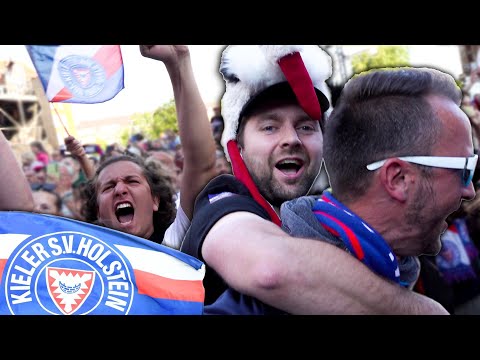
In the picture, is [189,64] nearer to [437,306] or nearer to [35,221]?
[35,221]

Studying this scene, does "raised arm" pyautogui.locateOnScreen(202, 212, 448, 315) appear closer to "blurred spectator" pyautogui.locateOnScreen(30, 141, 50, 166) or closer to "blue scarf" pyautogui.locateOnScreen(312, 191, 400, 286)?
"blue scarf" pyautogui.locateOnScreen(312, 191, 400, 286)

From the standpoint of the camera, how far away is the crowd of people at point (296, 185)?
6.50 ft

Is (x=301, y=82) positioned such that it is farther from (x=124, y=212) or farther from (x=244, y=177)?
(x=124, y=212)

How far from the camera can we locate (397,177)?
206 centimetres

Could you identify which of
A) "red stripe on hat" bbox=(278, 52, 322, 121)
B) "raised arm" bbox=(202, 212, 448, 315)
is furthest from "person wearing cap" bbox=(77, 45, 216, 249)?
"raised arm" bbox=(202, 212, 448, 315)

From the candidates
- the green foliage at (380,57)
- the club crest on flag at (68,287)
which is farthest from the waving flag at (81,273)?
the green foliage at (380,57)

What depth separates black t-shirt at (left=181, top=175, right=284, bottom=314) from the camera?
2133 millimetres

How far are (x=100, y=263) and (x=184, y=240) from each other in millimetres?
344

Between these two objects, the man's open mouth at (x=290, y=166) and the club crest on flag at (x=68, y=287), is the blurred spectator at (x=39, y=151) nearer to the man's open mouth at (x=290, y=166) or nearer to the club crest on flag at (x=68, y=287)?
the club crest on flag at (x=68, y=287)

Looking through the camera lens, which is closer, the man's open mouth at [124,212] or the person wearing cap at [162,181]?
the person wearing cap at [162,181]

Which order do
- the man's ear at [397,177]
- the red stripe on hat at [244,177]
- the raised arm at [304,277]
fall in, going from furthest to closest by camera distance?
the red stripe on hat at [244,177]
the man's ear at [397,177]
the raised arm at [304,277]

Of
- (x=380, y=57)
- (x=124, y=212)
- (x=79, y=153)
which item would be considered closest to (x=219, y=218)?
(x=124, y=212)

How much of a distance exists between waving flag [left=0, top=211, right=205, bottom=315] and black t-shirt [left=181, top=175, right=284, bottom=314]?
0.46ft

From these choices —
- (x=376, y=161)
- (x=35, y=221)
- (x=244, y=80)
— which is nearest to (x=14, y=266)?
(x=35, y=221)
